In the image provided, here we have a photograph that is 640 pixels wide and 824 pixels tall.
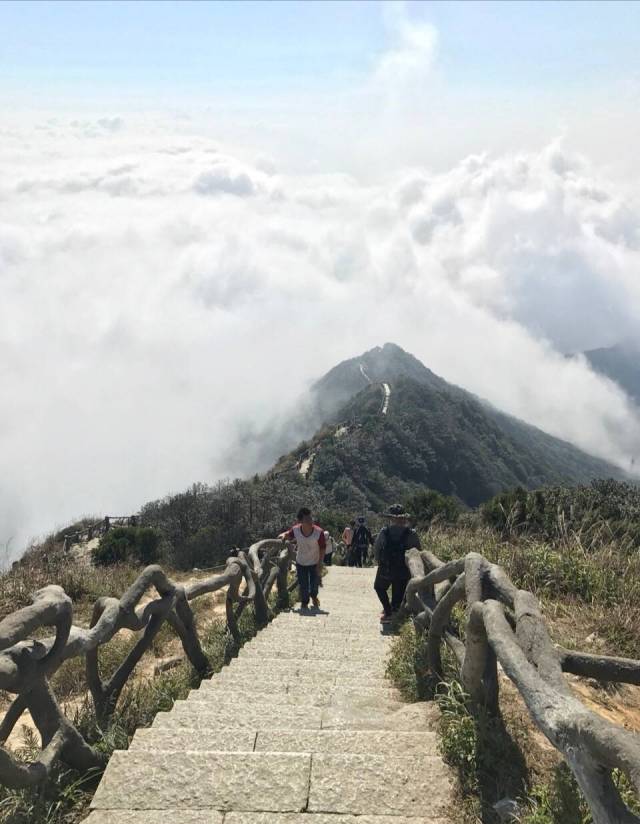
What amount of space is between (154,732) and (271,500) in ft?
107

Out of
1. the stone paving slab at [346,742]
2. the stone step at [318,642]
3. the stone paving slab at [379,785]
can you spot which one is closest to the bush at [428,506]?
the stone step at [318,642]

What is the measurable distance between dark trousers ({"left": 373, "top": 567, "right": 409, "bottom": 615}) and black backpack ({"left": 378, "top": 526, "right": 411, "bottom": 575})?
6 centimetres

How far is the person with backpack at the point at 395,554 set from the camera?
307 inches

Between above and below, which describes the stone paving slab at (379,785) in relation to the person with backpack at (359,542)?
above

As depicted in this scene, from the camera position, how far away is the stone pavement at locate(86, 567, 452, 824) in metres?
2.76

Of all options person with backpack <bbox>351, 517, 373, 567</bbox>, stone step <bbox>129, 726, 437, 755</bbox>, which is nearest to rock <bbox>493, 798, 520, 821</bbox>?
stone step <bbox>129, 726, 437, 755</bbox>

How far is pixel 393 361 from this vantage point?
17100cm

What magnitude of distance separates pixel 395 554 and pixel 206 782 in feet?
16.9

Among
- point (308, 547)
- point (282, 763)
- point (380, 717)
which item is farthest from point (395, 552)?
point (282, 763)

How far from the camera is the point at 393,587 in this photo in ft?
25.8

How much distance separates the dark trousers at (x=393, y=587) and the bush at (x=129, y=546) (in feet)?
51.0

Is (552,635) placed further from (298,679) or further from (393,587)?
(393,587)

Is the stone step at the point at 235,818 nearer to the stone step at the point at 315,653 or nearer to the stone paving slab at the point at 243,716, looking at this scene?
the stone paving slab at the point at 243,716

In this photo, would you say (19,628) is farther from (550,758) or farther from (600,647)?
(600,647)
